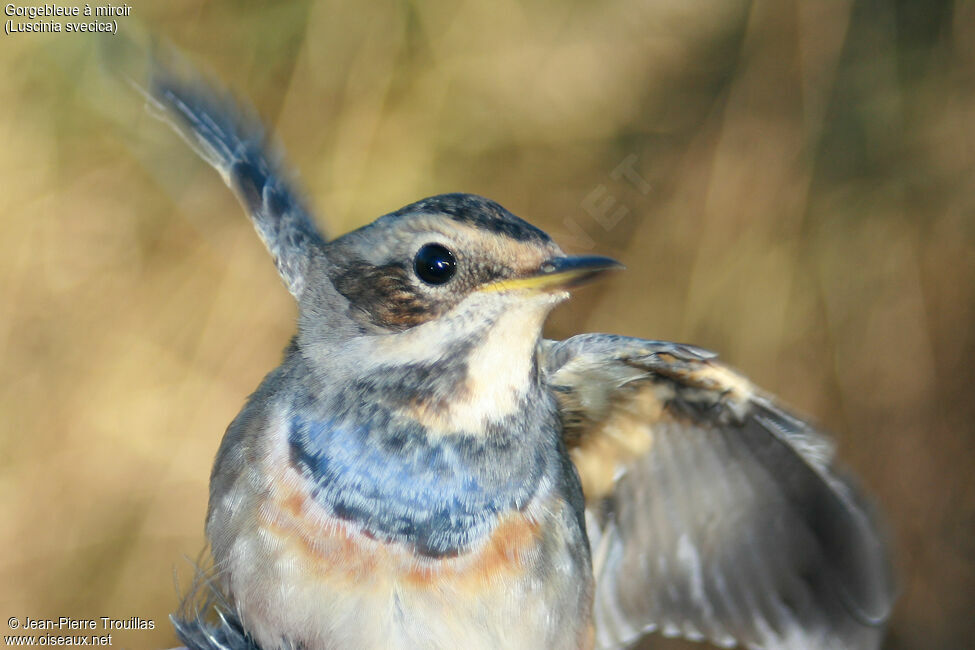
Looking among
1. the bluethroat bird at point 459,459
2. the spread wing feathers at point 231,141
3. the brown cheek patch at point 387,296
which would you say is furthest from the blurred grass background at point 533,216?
the brown cheek patch at point 387,296

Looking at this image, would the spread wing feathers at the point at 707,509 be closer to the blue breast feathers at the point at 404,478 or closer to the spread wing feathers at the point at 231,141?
the blue breast feathers at the point at 404,478

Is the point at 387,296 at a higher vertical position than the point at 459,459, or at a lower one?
higher

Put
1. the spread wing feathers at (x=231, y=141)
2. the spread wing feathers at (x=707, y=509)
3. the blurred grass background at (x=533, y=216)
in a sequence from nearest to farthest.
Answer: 1. the spread wing feathers at (x=707, y=509)
2. the spread wing feathers at (x=231, y=141)
3. the blurred grass background at (x=533, y=216)

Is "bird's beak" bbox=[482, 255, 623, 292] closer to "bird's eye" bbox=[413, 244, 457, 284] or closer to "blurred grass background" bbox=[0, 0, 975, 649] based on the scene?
"bird's eye" bbox=[413, 244, 457, 284]

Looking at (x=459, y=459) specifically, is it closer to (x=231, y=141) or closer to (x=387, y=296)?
(x=387, y=296)

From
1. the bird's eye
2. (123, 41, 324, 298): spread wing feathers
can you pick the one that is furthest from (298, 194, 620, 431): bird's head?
(123, 41, 324, 298): spread wing feathers

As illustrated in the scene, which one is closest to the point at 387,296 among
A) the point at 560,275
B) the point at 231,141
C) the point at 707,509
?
the point at 560,275
